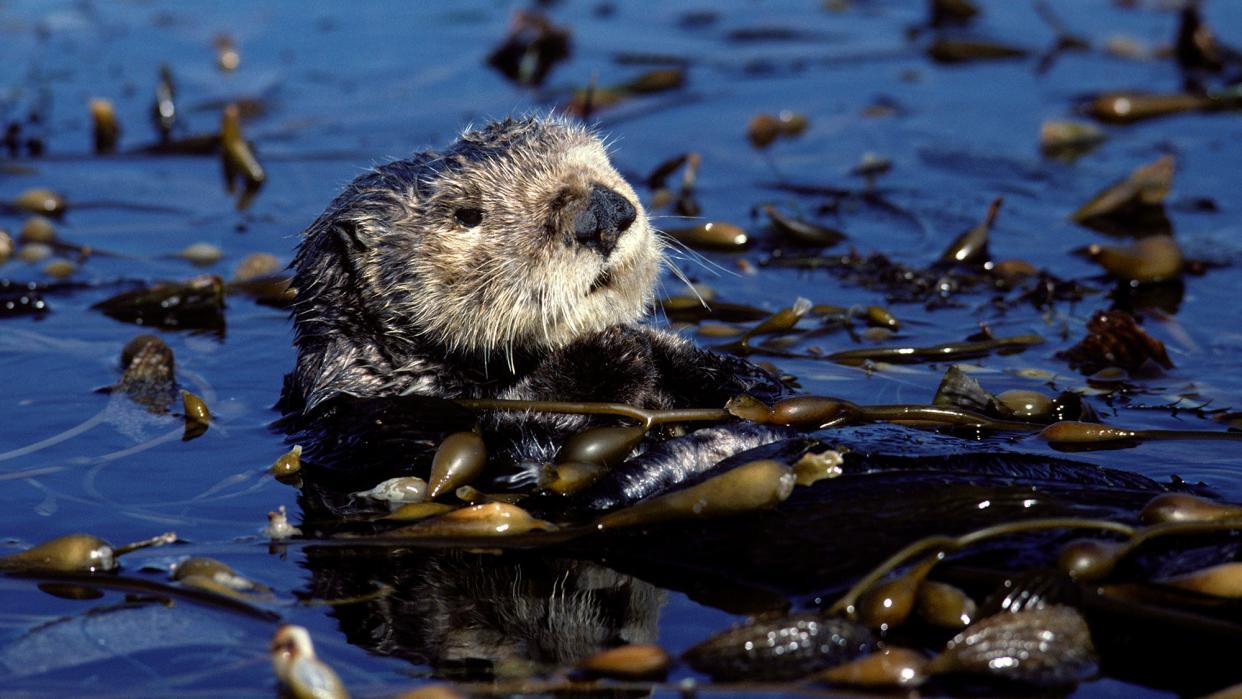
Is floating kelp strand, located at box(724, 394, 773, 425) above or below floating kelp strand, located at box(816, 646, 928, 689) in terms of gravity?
above

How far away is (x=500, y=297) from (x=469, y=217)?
13.7 inches

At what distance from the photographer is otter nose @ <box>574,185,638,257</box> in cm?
450

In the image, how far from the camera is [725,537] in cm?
387

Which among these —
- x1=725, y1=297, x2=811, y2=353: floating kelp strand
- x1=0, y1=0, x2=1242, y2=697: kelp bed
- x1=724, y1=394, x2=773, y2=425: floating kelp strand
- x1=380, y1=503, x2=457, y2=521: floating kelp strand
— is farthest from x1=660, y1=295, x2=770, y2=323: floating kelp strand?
x1=380, y1=503, x2=457, y2=521: floating kelp strand

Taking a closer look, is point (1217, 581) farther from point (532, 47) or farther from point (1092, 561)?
point (532, 47)

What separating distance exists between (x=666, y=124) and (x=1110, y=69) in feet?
10.0

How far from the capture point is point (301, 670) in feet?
10.1

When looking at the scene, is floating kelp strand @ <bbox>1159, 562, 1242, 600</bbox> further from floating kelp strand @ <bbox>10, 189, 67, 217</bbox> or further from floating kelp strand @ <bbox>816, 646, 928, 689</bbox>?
floating kelp strand @ <bbox>10, 189, 67, 217</bbox>

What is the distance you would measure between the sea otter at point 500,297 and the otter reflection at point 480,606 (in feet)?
1.85

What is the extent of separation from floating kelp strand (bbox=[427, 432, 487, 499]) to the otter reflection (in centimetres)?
21

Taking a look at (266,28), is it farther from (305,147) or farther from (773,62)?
(773,62)

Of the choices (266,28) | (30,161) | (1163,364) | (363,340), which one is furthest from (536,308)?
(266,28)

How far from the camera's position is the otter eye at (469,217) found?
4.82m

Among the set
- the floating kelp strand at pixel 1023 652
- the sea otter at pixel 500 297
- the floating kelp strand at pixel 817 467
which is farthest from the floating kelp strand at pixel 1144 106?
the floating kelp strand at pixel 1023 652
